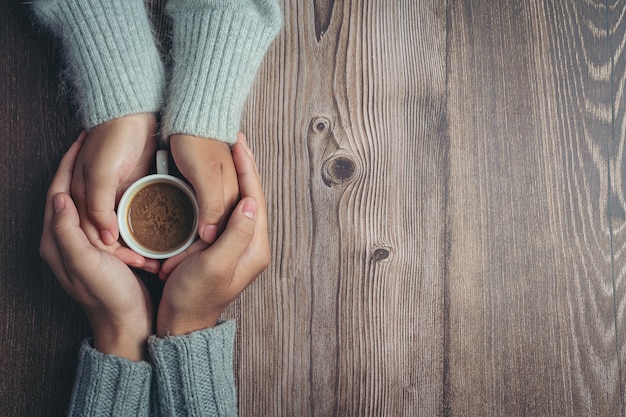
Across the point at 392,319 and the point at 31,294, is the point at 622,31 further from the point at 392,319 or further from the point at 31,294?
the point at 31,294

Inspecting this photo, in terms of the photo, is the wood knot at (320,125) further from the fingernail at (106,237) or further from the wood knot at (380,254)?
the fingernail at (106,237)

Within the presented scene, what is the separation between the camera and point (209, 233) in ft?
2.53

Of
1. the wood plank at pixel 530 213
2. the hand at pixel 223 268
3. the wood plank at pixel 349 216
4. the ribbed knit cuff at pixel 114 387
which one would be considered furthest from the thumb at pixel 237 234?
the wood plank at pixel 530 213

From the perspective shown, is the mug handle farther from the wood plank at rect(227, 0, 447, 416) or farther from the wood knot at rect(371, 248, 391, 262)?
the wood knot at rect(371, 248, 391, 262)

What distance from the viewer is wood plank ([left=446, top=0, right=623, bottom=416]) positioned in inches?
35.0

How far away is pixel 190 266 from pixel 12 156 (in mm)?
409

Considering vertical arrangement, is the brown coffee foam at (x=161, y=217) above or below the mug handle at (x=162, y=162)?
below

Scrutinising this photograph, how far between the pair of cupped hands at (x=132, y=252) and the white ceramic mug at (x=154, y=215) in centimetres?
2

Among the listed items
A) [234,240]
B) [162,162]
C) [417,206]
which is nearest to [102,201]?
[162,162]

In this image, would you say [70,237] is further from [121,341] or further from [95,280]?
[121,341]

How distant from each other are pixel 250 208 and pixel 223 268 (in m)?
0.10

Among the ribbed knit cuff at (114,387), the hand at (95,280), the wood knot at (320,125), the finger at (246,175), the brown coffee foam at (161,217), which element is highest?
the wood knot at (320,125)

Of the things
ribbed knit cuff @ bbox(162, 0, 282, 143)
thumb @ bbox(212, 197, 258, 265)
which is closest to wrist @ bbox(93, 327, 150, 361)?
thumb @ bbox(212, 197, 258, 265)

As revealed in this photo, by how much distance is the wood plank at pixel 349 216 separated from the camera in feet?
2.87
